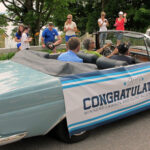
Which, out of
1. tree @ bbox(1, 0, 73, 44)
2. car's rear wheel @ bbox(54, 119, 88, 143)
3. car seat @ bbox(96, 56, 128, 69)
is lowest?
car's rear wheel @ bbox(54, 119, 88, 143)

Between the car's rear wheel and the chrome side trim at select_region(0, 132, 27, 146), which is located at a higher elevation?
the chrome side trim at select_region(0, 132, 27, 146)

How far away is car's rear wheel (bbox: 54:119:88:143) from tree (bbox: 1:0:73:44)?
9.92 meters

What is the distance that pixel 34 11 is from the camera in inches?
542

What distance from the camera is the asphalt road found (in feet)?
11.3

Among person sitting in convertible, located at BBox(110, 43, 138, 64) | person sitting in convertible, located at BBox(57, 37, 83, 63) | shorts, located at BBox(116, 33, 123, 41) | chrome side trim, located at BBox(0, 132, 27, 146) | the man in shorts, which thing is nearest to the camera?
chrome side trim, located at BBox(0, 132, 27, 146)

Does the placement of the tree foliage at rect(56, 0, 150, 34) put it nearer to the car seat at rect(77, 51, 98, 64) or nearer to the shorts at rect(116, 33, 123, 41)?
the shorts at rect(116, 33, 123, 41)

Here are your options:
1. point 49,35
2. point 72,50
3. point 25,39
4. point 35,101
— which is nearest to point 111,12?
point 49,35

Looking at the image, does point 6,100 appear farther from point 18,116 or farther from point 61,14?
point 61,14

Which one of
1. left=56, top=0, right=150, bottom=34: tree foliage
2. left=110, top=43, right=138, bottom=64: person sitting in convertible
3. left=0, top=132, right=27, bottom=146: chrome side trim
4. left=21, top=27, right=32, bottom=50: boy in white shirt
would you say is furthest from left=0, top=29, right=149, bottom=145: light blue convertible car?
left=56, top=0, right=150, bottom=34: tree foliage

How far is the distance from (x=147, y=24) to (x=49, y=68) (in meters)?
17.7

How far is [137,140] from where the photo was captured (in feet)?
11.9

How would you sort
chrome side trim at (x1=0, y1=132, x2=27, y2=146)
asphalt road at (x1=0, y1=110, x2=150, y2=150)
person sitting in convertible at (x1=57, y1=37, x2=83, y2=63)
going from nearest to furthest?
chrome side trim at (x1=0, y1=132, x2=27, y2=146)
asphalt road at (x1=0, y1=110, x2=150, y2=150)
person sitting in convertible at (x1=57, y1=37, x2=83, y2=63)

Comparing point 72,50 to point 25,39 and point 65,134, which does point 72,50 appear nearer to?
point 65,134

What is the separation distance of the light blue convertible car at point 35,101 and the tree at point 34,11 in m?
9.82
